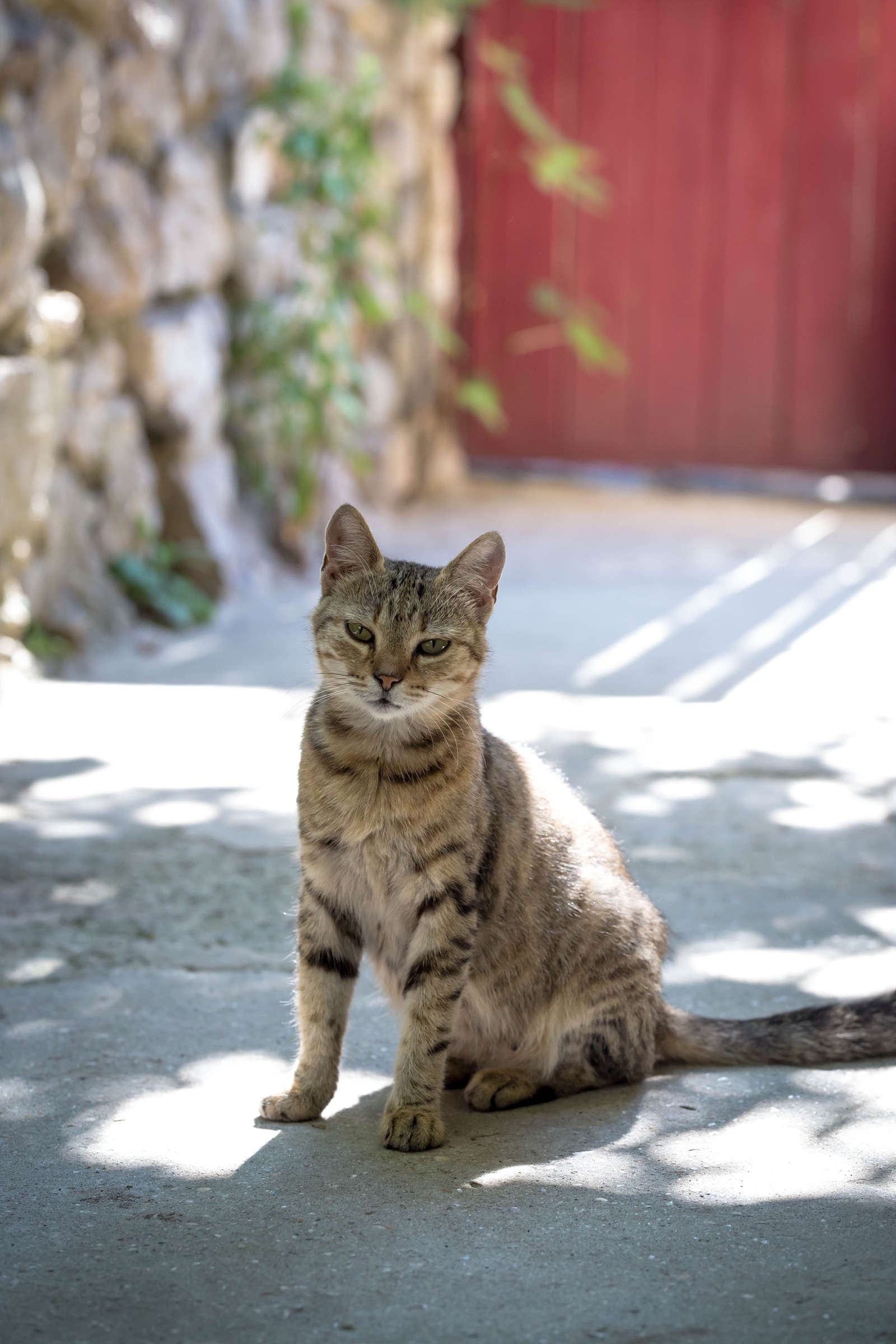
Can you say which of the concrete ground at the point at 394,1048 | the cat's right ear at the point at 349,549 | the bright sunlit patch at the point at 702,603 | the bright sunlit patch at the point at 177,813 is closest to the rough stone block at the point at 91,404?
the concrete ground at the point at 394,1048

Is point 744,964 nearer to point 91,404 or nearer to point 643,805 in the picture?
point 643,805

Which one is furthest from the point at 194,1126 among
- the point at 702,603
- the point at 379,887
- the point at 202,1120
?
the point at 702,603

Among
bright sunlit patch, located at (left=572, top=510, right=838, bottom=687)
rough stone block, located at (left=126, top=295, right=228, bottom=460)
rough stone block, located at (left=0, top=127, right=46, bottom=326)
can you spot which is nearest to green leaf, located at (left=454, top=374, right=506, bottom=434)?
bright sunlit patch, located at (left=572, top=510, right=838, bottom=687)

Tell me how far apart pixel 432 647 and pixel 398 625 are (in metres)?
0.07

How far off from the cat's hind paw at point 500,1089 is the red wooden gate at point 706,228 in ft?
27.5

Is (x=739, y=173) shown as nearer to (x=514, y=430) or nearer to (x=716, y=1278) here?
(x=514, y=430)

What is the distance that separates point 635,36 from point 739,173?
117 cm

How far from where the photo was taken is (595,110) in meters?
10.3

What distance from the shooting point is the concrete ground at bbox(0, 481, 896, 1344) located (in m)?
1.91

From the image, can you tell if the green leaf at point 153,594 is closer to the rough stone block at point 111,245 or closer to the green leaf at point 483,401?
the rough stone block at point 111,245

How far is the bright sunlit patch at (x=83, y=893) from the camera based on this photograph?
3.38m

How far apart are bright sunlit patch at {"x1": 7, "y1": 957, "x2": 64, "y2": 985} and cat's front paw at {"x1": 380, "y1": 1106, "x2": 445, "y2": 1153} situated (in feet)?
3.04

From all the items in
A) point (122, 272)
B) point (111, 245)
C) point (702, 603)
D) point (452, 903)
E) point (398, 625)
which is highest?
point (111, 245)

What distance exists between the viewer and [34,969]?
9.94 ft
